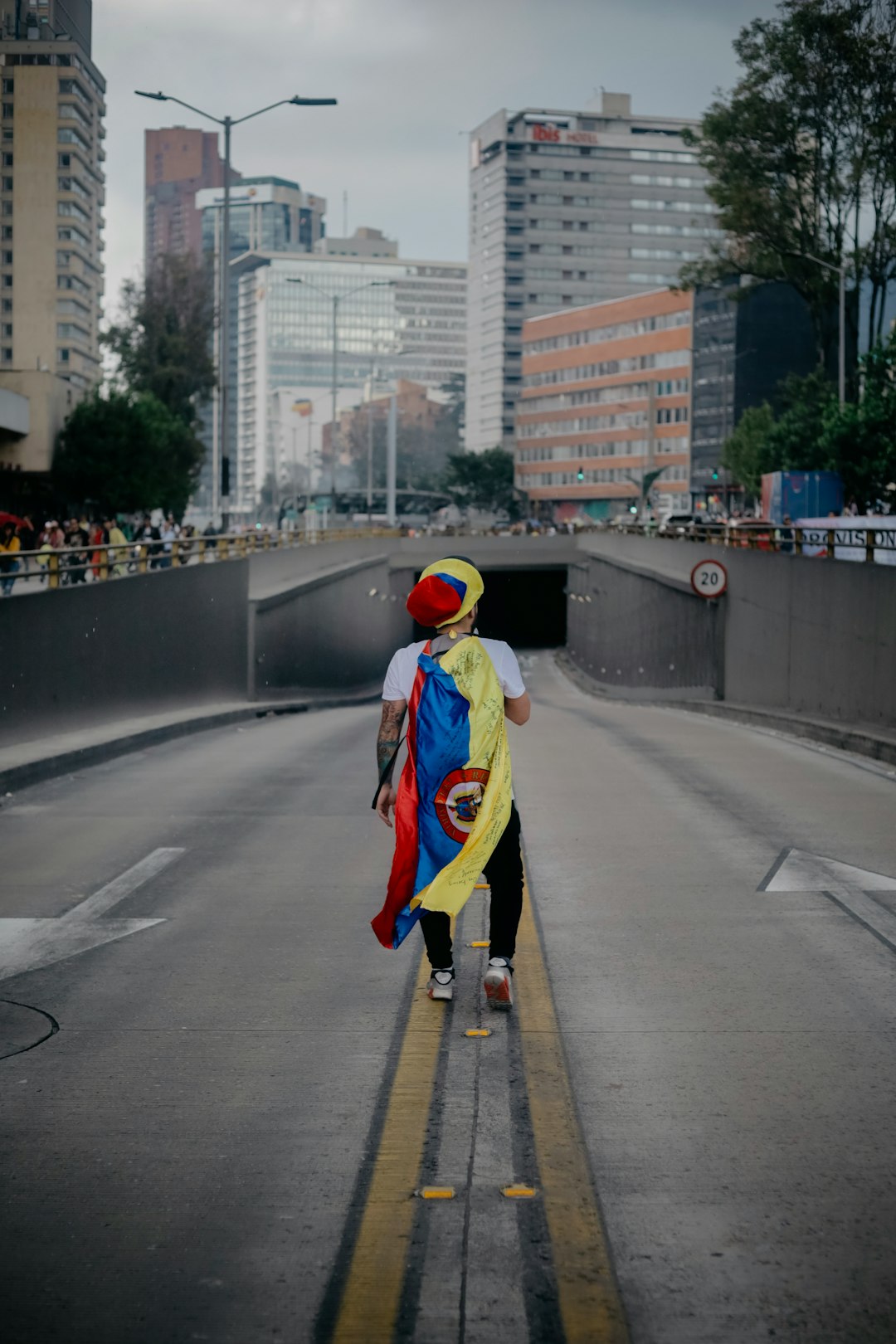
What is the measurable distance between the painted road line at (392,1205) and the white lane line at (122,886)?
3333 mm

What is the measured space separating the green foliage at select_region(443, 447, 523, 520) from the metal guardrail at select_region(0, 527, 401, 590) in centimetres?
12494

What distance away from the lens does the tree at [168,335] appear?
87688 mm

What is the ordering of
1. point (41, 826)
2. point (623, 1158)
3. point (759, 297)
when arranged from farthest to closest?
point (759, 297), point (41, 826), point (623, 1158)

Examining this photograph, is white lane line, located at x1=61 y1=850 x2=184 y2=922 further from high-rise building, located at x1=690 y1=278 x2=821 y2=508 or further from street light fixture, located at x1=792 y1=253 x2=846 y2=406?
high-rise building, located at x1=690 y1=278 x2=821 y2=508

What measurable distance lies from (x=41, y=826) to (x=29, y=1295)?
9065 mm

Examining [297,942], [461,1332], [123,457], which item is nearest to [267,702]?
[297,942]

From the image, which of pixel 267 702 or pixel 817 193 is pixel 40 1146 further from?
pixel 817 193

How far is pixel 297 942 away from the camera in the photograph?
27.8ft

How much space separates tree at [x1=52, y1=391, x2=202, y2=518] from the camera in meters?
66.5

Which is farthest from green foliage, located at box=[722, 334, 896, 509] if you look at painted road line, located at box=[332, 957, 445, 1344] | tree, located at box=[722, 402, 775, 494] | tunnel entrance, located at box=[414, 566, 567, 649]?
painted road line, located at box=[332, 957, 445, 1344]

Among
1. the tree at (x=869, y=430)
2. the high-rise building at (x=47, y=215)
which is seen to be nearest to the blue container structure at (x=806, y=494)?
the tree at (x=869, y=430)

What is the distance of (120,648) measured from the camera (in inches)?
906

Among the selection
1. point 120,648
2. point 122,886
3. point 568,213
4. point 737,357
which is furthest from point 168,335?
point 568,213

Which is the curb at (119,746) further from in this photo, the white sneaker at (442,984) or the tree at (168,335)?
the tree at (168,335)
